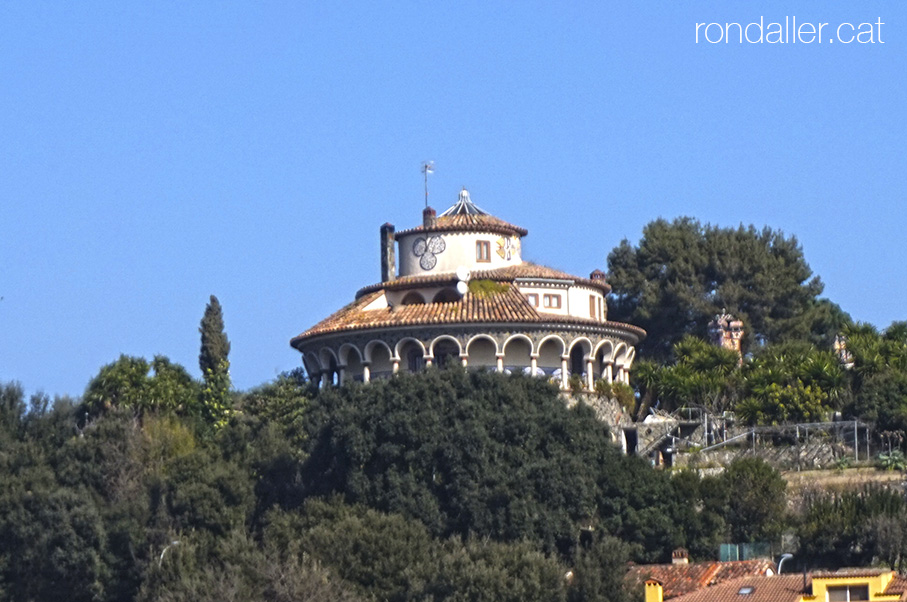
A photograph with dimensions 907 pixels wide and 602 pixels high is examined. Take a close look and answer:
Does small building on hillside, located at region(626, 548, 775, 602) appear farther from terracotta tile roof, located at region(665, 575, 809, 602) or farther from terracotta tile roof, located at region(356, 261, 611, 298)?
terracotta tile roof, located at region(356, 261, 611, 298)

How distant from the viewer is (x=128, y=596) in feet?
225

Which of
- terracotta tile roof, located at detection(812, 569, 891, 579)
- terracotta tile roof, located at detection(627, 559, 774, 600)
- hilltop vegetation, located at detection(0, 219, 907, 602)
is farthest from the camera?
hilltop vegetation, located at detection(0, 219, 907, 602)

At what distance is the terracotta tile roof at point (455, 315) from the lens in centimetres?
7506

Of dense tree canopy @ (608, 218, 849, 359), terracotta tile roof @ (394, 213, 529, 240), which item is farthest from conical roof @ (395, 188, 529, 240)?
dense tree canopy @ (608, 218, 849, 359)

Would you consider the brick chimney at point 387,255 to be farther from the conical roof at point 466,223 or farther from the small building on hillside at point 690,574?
the small building on hillside at point 690,574

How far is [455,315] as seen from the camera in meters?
75.2

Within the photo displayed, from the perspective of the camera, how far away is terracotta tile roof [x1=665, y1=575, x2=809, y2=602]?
189ft

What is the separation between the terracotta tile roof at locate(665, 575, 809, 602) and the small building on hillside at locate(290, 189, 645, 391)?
15.0 m

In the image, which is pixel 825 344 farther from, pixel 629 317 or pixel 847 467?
pixel 847 467

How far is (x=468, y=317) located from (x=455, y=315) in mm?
474

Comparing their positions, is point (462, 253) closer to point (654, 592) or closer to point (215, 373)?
point (215, 373)

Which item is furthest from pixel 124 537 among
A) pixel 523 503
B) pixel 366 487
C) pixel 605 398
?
pixel 605 398

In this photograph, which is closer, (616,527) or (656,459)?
(616,527)

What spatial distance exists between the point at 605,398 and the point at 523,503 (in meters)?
11.1
